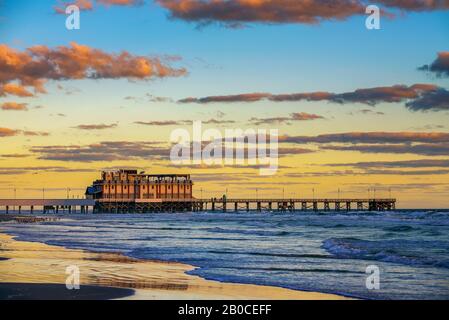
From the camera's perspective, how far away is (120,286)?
18312mm

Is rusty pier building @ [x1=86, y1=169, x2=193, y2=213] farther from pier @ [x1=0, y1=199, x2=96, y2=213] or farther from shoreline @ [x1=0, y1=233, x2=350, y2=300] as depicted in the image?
shoreline @ [x1=0, y1=233, x2=350, y2=300]

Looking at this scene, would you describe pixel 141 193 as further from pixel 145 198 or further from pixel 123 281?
pixel 123 281

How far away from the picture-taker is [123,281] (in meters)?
19.4

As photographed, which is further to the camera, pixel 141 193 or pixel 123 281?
pixel 141 193

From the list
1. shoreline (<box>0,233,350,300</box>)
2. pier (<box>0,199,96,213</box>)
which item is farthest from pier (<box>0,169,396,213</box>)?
shoreline (<box>0,233,350,300</box>)

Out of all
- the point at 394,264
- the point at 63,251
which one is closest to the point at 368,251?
the point at 394,264

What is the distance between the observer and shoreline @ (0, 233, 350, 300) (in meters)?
16.9

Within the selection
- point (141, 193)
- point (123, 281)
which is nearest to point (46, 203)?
point (141, 193)

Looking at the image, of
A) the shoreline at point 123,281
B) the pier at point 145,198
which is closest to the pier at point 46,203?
the pier at point 145,198

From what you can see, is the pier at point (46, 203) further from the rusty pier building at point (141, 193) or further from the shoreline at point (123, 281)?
the shoreline at point (123, 281)

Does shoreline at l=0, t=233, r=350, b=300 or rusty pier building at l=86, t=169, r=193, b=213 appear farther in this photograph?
rusty pier building at l=86, t=169, r=193, b=213

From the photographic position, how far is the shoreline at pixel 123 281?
16906mm
